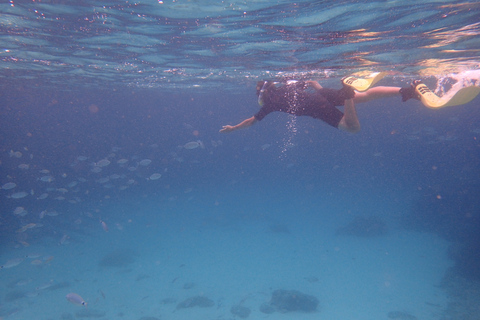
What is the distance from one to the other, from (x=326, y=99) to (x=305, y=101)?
54cm

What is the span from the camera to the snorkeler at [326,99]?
6121 mm

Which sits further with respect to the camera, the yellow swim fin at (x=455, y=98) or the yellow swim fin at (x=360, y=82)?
the yellow swim fin at (x=360, y=82)

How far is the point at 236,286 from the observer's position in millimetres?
17547

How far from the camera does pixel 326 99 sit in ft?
22.1

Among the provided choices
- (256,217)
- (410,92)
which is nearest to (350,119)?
(410,92)

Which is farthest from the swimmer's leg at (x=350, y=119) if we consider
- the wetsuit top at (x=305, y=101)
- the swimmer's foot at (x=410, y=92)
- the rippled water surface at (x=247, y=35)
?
the rippled water surface at (x=247, y=35)

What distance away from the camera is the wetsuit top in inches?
262

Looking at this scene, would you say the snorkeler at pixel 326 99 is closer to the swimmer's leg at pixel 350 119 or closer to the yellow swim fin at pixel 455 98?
the swimmer's leg at pixel 350 119

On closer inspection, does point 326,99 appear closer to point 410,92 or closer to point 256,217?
point 410,92

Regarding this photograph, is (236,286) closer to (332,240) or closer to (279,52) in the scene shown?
(332,240)

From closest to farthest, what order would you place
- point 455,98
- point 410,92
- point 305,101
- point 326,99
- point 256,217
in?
point 455,98 < point 410,92 < point 326,99 < point 305,101 < point 256,217

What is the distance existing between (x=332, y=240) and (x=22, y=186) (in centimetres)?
3563

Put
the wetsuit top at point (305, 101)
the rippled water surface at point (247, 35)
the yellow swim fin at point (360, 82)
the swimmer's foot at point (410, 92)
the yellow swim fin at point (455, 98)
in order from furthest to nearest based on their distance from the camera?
1. the rippled water surface at point (247, 35)
2. the wetsuit top at point (305, 101)
3. the yellow swim fin at point (360, 82)
4. the swimmer's foot at point (410, 92)
5. the yellow swim fin at point (455, 98)

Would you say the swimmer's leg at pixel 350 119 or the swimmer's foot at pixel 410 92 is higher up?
the swimmer's foot at pixel 410 92
